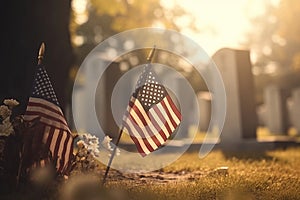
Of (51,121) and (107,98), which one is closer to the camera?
(51,121)

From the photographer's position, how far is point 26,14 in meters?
9.26

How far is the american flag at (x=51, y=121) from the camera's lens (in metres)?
6.18

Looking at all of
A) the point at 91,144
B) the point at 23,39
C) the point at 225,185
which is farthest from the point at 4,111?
the point at 23,39

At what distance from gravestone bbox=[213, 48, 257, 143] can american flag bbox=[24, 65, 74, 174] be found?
374 inches

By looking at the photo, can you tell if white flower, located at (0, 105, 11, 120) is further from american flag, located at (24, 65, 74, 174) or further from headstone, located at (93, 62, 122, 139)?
headstone, located at (93, 62, 122, 139)

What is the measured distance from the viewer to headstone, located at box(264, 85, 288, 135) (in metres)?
23.8

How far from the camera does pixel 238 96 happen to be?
15391 millimetres

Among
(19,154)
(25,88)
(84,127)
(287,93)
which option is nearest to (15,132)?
(19,154)

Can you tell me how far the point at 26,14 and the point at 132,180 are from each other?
3.59 m

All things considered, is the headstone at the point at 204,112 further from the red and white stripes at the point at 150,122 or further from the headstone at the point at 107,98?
the red and white stripes at the point at 150,122

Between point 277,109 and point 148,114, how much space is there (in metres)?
17.9

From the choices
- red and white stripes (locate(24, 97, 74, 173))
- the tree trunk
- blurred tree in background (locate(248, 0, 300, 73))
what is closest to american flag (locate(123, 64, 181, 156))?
red and white stripes (locate(24, 97, 74, 173))

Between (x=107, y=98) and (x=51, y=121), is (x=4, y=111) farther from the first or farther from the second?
(x=107, y=98)

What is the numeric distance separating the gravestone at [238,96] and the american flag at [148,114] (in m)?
8.66
